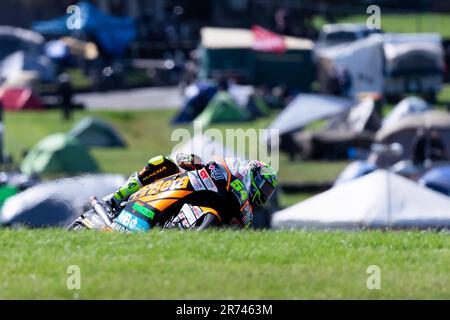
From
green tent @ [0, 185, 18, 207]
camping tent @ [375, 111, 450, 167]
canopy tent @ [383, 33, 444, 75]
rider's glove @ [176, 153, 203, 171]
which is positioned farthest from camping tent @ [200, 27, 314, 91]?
rider's glove @ [176, 153, 203, 171]

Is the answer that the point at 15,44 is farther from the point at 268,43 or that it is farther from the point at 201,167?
Answer: the point at 201,167

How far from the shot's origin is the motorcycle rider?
440 inches

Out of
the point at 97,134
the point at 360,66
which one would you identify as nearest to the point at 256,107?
the point at 360,66

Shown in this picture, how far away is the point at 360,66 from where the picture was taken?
52.9 meters

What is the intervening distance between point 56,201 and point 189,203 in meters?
8.89

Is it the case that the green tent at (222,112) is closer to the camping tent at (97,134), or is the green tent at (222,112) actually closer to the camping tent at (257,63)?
the camping tent at (97,134)

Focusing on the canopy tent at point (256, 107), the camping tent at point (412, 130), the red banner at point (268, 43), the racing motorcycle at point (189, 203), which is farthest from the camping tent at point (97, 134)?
the racing motorcycle at point (189, 203)

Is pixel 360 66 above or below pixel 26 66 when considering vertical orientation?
above

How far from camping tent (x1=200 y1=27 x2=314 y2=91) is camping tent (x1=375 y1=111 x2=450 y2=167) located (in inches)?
763

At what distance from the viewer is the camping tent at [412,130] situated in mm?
36344

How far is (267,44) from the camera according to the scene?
55.7 meters

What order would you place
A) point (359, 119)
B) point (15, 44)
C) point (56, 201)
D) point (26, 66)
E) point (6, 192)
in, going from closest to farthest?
point (56, 201) < point (6, 192) < point (359, 119) < point (26, 66) < point (15, 44)

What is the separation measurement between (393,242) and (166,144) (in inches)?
1279
